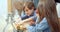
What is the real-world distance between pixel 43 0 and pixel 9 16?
349 millimetres

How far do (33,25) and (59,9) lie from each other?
9.5 inches

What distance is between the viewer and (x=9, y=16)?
1381 millimetres

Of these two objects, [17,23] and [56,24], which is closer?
[56,24]

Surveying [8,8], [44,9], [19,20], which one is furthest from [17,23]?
[44,9]

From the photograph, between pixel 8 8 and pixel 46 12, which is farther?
→ pixel 8 8

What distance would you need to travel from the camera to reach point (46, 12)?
3.95 feet

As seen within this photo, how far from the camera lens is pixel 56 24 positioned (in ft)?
3.92

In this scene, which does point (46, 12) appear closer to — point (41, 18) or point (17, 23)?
point (41, 18)

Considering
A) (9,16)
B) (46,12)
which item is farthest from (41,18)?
(9,16)

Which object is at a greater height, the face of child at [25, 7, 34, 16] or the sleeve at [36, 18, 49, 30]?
the face of child at [25, 7, 34, 16]

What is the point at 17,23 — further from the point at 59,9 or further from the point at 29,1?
the point at 59,9

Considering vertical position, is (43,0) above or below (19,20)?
above

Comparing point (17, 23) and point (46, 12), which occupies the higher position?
point (46, 12)

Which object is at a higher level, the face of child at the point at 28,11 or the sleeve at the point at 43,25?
the face of child at the point at 28,11
